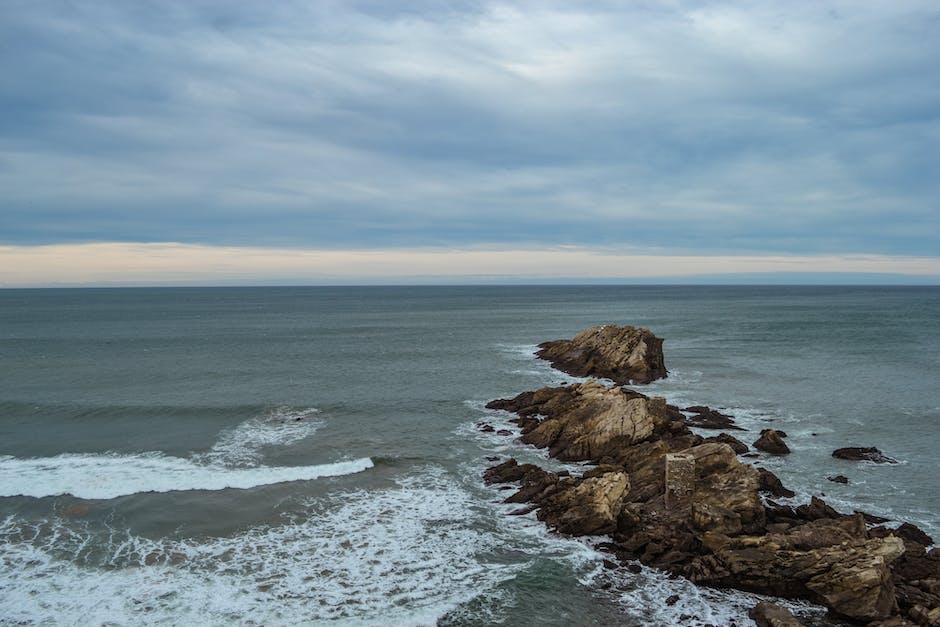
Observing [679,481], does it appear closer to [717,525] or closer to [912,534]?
[717,525]

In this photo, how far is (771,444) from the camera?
3016 cm

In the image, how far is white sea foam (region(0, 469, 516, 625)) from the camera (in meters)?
16.5

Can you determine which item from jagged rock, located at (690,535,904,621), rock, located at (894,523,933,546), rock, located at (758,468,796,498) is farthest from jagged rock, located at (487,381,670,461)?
rock, located at (894,523,933,546)

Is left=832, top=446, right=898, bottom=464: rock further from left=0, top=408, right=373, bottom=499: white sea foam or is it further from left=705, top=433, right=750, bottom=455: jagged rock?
left=0, top=408, right=373, bottom=499: white sea foam

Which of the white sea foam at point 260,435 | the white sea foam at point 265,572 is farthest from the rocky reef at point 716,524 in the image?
the white sea foam at point 260,435

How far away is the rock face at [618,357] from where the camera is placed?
50.4m

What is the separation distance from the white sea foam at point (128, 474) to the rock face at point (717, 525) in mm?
9553

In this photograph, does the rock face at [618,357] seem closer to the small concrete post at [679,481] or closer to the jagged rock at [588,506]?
the small concrete post at [679,481]

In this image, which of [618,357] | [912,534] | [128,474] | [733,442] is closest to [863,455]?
[733,442]

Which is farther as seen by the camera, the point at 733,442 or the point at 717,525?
the point at 733,442

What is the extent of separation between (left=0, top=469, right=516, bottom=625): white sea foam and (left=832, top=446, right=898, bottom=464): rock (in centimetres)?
1975

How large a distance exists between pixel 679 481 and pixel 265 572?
15187mm

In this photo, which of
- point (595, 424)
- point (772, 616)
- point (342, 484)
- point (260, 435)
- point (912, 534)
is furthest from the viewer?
point (260, 435)

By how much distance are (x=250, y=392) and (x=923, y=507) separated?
43158mm
